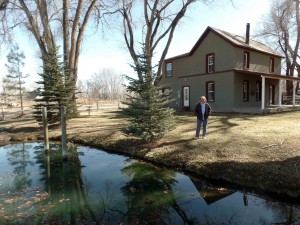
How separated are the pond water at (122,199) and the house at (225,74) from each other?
1279 centimetres

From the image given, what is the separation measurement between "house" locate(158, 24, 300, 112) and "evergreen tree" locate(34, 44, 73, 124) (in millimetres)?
7879

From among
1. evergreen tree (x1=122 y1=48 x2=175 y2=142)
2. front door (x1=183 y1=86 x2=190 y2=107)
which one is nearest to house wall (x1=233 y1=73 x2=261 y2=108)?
front door (x1=183 y1=86 x2=190 y2=107)

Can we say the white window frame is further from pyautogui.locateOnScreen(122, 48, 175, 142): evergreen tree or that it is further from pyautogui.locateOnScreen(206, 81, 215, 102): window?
pyautogui.locateOnScreen(122, 48, 175, 142): evergreen tree

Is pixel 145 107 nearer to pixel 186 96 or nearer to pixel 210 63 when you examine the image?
pixel 210 63

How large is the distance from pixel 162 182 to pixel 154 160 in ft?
6.59

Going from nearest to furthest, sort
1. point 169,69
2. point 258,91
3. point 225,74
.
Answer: point 225,74, point 258,91, point 169,69

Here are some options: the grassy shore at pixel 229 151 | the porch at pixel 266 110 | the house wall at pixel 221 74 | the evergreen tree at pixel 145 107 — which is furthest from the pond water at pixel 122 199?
the porch at pixel 266 110

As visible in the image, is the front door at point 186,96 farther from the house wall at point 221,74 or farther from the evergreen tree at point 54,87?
the evergreen tree at point 54,87

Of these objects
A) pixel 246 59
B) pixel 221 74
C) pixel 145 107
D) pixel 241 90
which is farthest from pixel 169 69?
pixel 145 107

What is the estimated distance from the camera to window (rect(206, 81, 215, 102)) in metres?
23.0

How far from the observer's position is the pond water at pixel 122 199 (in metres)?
5.62

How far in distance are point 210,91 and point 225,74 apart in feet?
7.04

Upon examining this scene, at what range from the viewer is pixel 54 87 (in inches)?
629

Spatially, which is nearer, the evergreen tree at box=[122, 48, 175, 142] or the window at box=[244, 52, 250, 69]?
the evergreen tree at box=[122, 48, 175, 142]
